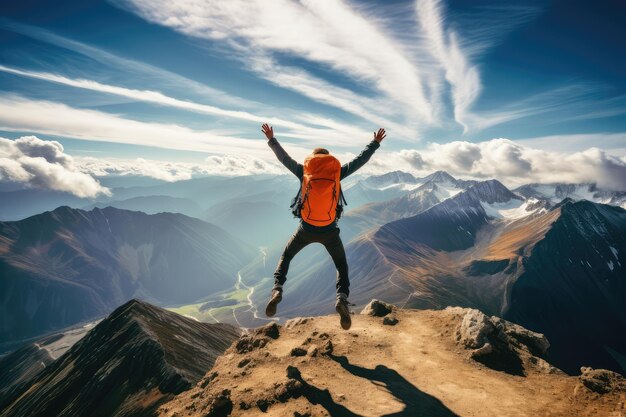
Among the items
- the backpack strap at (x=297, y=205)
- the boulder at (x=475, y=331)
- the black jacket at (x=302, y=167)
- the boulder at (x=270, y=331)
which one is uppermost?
the black jacket at (x=302, y=167)

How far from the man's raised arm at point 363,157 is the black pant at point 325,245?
2089 mm

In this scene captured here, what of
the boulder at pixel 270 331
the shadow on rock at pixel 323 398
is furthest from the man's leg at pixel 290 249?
the boulder at pixel 270 331

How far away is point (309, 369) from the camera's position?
1262cm

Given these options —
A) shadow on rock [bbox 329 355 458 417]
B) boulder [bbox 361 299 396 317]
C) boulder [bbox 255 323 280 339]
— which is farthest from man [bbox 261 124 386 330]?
boulder [bbox 361 299 396 317]

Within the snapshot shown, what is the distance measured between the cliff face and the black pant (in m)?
3.40

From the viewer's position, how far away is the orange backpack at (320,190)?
10055 mm

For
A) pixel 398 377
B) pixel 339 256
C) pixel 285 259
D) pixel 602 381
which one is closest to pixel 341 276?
pixel 339 256

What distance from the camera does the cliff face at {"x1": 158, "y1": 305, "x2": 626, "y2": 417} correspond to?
10.1 meters

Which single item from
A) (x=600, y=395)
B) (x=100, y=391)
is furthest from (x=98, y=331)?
(x=600, y=395)

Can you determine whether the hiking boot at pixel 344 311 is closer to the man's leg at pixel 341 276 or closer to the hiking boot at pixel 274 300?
the man's leg at pixel 341 276

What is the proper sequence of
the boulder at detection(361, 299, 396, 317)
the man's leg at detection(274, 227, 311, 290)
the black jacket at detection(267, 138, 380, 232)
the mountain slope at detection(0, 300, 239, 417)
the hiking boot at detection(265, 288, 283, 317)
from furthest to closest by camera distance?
the mountain slope at detection(0, 300, 239, 417) → the boulder at detection(361, 299, 396, 317) → the hiking boot at detection(265, 288, 283, 317) → the man's leg at detection(274, 227, 311, 290) → the black jacket at detection(267, 138, 380, 232)

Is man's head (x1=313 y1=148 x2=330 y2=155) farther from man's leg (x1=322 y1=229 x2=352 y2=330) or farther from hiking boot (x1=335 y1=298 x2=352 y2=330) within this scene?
hiking boot (x1=335 y1=298 x2=352 y2=330)

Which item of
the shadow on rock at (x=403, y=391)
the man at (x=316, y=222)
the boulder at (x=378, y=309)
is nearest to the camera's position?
the shadow on rock at (x=403, y=391)

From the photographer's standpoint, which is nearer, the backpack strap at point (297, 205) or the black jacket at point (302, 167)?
the backpack strap at point (297, 205)
